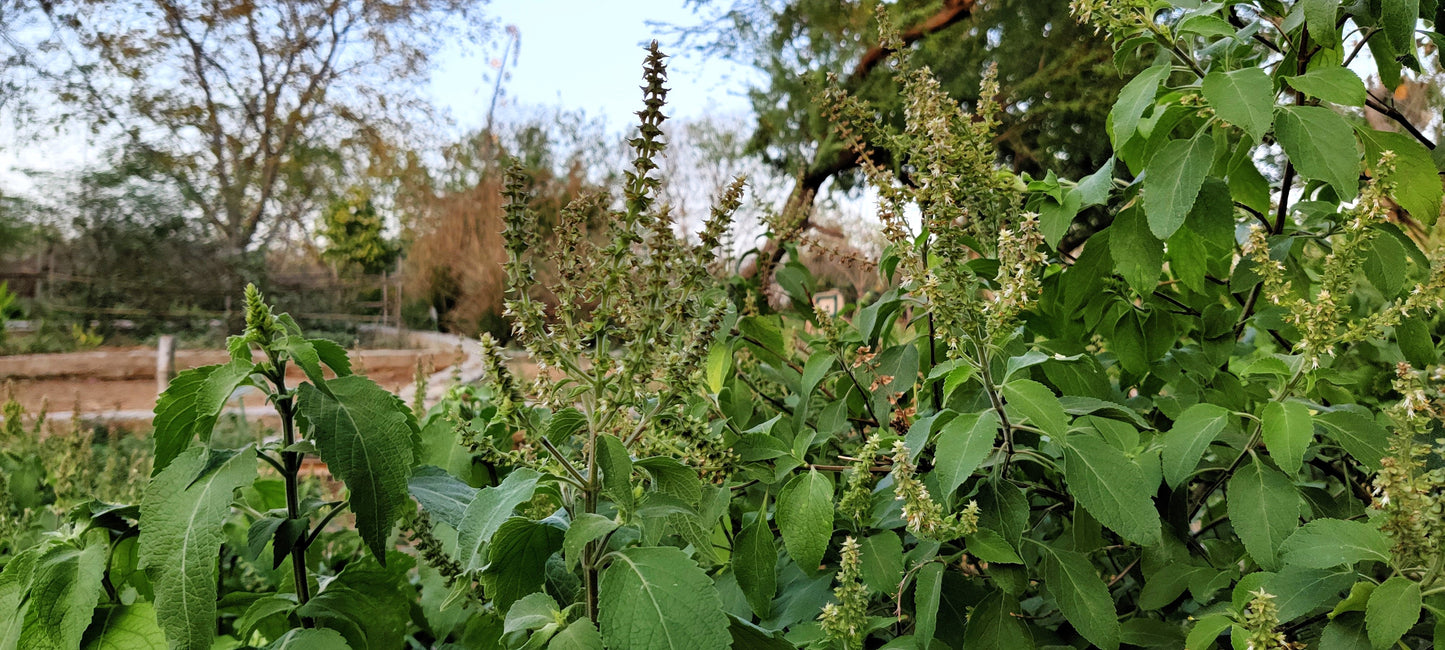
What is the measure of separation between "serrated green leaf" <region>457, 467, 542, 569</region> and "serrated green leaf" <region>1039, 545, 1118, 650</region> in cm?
42

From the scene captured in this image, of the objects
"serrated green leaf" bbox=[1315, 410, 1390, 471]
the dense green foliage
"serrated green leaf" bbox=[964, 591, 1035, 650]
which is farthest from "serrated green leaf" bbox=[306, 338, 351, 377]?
"serrated green leaf" bbox=[1315, 410, 1390, 471]

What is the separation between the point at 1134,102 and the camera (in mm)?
673

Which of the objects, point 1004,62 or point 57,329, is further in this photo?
point 57,329

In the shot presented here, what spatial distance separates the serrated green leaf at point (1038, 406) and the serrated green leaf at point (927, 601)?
0.15 m

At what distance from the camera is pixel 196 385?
0.66 meters

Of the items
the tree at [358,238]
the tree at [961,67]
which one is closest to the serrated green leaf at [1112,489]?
the tree at [961,67]

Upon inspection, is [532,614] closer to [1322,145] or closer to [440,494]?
[440,494]

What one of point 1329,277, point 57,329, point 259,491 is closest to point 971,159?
point 1329,277

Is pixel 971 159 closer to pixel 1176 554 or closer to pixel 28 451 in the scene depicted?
pixel 1176 554

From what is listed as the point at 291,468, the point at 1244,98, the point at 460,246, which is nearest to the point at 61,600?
the point at 291,468

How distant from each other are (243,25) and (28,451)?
8941 millimetres

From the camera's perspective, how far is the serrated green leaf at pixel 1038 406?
1.81 feet

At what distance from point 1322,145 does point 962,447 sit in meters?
0.39

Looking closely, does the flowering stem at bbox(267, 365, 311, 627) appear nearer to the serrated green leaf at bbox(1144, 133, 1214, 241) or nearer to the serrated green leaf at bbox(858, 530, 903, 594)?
the serrated green leaf at bbox(858, 530, 903, 594)
